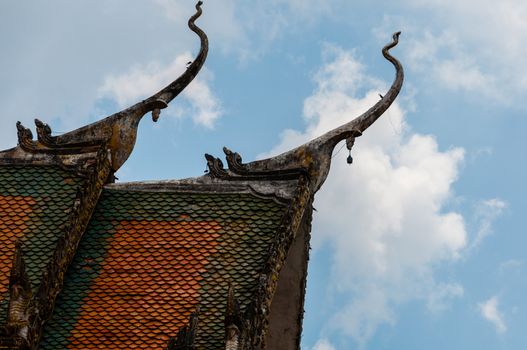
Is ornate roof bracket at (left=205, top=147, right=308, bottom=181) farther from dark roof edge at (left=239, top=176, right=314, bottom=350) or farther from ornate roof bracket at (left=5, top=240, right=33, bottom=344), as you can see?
ornate roof bracket at (left=5, top=240, right=33, bottom=344)

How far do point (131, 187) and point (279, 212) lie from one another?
2.62 metres

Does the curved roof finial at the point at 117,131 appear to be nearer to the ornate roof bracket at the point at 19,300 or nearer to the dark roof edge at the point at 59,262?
the dark roof edge at the point at 59,262

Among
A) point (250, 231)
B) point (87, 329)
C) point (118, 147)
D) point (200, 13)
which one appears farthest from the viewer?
point (200, 13)

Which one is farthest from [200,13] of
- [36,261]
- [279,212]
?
[36,261]

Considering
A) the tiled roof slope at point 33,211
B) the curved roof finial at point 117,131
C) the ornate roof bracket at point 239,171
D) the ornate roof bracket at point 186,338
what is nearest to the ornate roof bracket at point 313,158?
the ornate roof bracket at point 239,171

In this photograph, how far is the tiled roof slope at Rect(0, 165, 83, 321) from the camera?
67.0 ft

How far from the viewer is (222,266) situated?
20672 mm

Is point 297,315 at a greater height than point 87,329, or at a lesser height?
greater

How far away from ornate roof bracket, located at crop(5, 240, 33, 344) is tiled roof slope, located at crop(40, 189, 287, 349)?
2.12ft

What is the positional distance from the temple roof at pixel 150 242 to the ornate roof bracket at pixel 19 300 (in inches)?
0.8

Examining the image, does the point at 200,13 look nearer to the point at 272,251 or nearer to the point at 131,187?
the point at 131,187

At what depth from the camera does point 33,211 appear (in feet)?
70.6

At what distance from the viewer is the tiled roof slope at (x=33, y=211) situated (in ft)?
67.0

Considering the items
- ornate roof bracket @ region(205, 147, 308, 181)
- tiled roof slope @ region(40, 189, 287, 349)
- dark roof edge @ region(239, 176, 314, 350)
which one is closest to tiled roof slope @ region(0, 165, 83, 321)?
tiled roof slope @ region(40, 189, 287, 349)
